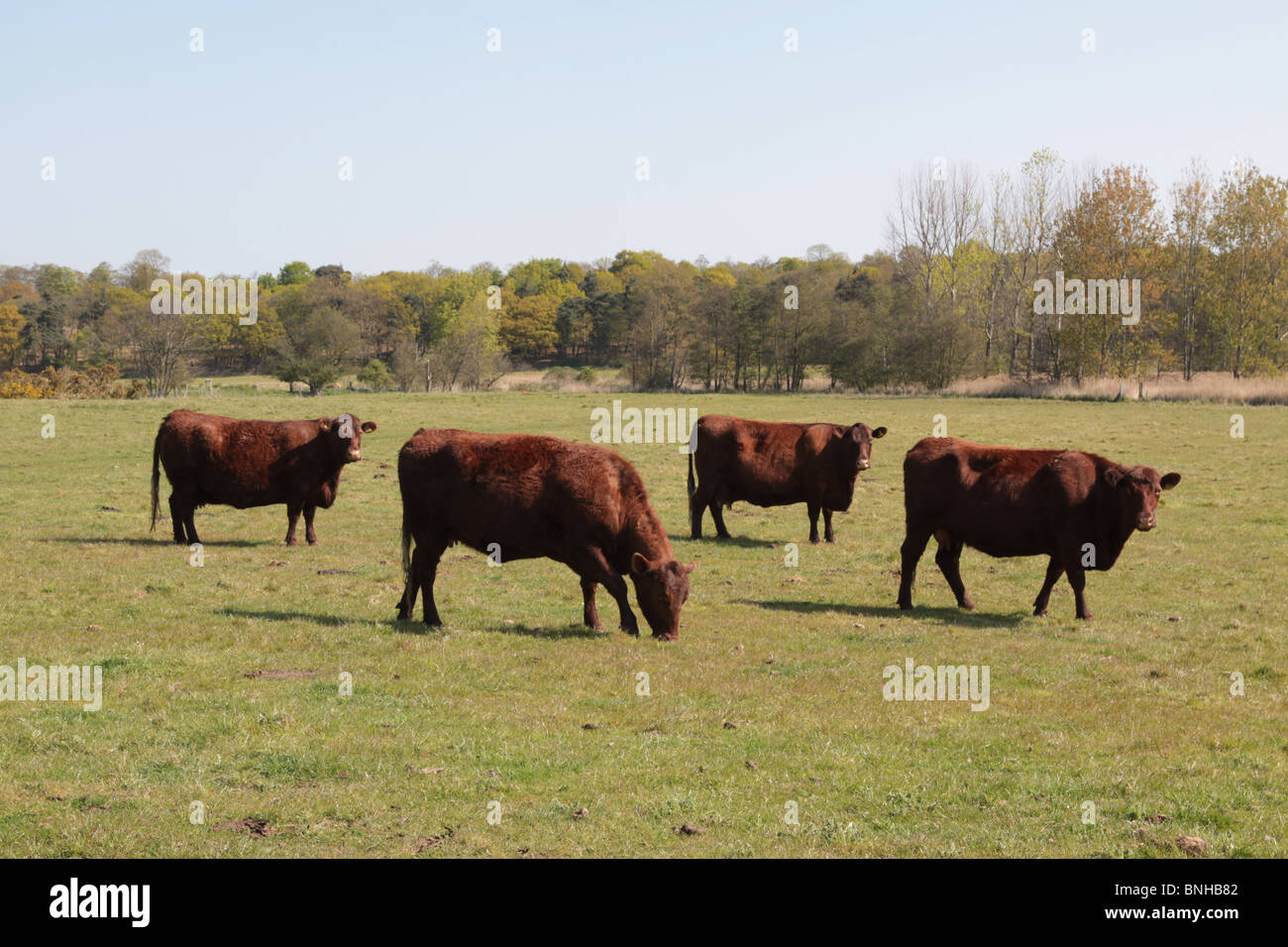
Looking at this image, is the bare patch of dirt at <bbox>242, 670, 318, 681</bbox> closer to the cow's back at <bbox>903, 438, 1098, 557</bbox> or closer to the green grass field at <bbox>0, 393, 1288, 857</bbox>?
the green grass field at <bbox>0, 393, 1288, 857</bbox>

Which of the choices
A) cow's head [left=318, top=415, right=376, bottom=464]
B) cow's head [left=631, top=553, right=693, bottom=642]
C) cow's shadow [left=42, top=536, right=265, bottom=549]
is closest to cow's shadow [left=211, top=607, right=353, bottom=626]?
cow's head [left=631, top=553, right=693, bottom=642]

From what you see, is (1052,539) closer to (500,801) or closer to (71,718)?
(500,801)

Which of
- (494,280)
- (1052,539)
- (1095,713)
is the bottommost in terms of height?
(1095,713)

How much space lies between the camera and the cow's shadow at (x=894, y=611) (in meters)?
14.9

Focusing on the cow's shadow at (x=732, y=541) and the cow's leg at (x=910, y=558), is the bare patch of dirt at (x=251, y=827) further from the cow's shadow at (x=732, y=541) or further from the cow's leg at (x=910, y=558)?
the cow's shadow at (x=732, y=541)

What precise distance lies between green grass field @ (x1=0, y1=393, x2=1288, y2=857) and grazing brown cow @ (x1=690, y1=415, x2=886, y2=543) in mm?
1069

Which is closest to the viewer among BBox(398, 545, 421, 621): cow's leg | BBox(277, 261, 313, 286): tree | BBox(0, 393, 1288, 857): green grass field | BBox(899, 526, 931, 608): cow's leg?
BBox(0, 393, 1288, 857): green grass field

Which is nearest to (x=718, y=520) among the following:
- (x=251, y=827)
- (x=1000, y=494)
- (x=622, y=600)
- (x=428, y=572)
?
(x=1000, y=494)

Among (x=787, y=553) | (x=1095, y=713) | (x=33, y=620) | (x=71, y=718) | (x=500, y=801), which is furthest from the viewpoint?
(x=787, y=553)

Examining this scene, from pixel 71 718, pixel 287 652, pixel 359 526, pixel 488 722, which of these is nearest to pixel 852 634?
pixel 488 722

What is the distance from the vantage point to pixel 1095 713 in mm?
10469

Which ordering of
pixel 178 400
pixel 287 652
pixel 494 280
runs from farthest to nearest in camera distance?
pixel 494 280 < pixel 178 400 < pixel 287 652

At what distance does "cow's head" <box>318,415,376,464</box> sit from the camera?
67.3ft
